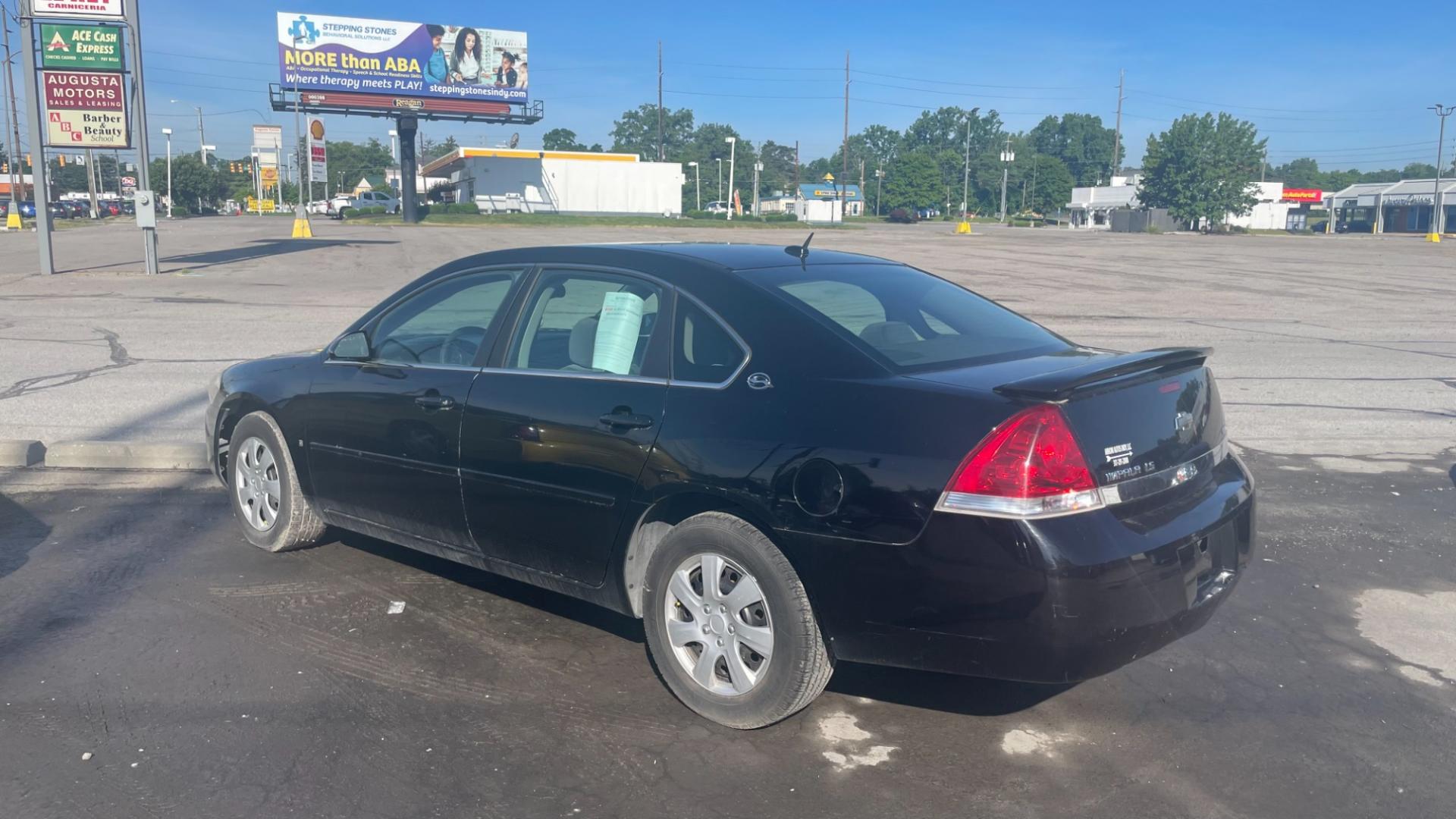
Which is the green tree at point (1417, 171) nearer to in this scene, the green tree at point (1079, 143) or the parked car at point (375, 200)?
the green tree at point (1079, 143)

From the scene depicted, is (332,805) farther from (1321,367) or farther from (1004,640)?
(1321,367)

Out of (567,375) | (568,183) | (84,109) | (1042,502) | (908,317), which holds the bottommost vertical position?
(1042,502)

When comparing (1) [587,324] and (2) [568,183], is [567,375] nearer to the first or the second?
(1) [587,324]

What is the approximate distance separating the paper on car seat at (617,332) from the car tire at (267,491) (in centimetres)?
201

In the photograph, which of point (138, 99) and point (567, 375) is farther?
point (138, 99)

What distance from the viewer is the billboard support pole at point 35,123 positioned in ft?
69.3

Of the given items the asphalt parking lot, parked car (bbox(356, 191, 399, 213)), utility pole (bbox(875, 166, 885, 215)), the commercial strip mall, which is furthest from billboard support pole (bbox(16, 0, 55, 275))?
utility pole (bbox(875, 166, 885, 215))

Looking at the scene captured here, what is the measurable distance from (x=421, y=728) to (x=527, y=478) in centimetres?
100

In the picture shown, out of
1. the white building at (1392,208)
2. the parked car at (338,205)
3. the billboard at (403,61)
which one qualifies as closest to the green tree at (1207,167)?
the white building at (1392,208)

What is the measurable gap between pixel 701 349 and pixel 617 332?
1.58 ft

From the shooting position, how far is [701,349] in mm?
4160

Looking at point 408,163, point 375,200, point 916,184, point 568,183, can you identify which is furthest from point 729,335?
point 916,184

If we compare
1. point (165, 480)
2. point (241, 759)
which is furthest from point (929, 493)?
point (165, 480)

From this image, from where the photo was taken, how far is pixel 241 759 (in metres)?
3.72
